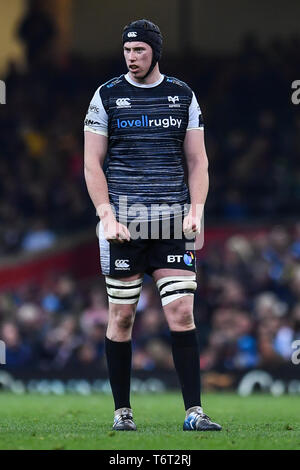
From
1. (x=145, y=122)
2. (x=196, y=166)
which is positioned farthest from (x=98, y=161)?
(x=196, y=166)

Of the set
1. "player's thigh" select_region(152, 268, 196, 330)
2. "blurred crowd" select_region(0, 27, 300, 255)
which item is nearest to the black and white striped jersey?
"player's thigh" select_region(152, 268, 196, 330)

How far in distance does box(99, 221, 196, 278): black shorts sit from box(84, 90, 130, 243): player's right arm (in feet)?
0.40

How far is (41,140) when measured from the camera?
22.1 metres

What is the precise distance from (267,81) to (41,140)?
4193 millimetres

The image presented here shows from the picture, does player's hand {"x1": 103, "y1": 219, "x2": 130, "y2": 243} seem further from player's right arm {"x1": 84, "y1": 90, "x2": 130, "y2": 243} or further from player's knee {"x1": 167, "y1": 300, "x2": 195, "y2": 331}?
player's knee {"x1": 167, "y1": 300, "x2": 195, "y2": 331}

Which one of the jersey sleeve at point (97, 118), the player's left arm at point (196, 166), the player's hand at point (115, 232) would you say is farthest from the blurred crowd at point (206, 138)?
the player's hand at point (115, 232)

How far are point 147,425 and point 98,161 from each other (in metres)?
1.75

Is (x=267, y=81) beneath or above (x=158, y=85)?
beneath

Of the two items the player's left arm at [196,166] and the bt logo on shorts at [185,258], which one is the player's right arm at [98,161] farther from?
the player's left arm at [196,166]

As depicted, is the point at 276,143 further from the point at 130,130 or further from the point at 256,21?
the point at 130,130

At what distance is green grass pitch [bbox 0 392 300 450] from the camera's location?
6660 millimetres

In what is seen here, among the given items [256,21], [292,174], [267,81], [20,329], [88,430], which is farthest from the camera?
[256,21]

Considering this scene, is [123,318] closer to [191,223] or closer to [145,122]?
[191,223]
